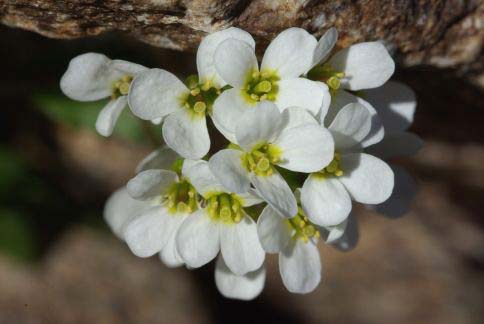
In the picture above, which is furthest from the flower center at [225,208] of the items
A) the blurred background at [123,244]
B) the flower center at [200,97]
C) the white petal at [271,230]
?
the blurred background at [123,244]

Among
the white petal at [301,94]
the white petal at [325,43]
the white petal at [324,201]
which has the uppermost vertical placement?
the white petal at [325,43]

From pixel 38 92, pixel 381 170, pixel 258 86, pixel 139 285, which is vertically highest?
pixel 258 86

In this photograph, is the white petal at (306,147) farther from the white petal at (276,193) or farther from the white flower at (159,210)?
the white flower at (159,210)

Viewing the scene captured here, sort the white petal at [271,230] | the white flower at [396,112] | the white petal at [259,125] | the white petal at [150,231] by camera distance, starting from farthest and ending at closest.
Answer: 1. the white flower at [396,112]
2. the white petal at [150,231]
3. the white petal at [271,230]
4. the white petal at [259,125]

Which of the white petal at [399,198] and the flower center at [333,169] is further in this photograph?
the white petal at [399,198]

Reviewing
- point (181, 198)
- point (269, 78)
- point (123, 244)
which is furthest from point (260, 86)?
point (123, 244)

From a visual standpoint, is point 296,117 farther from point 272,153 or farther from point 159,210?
point 159,210

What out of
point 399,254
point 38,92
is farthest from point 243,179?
point 399,254

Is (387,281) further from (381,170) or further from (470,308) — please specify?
(381,170)
